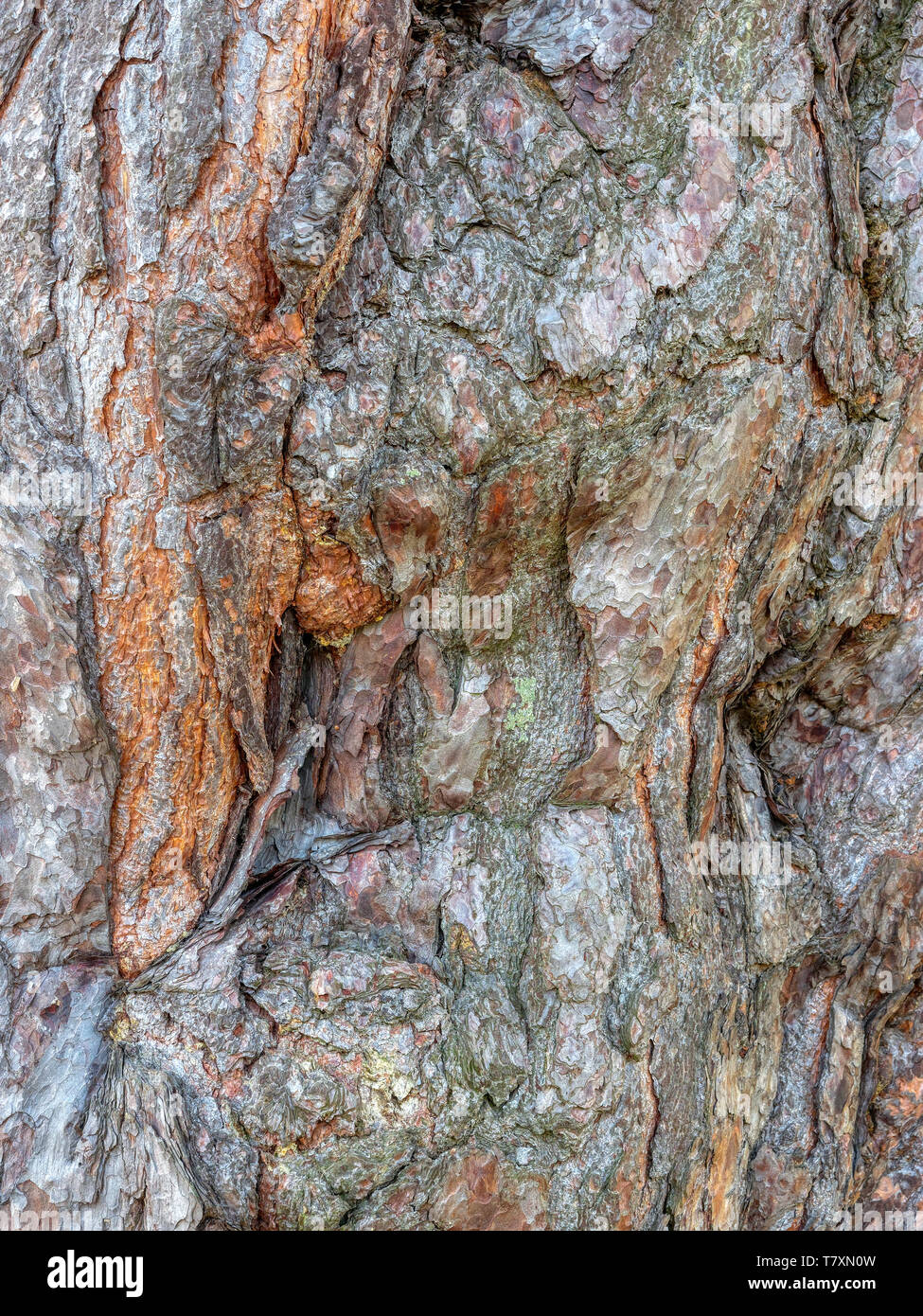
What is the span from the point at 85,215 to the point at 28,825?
5.68ft

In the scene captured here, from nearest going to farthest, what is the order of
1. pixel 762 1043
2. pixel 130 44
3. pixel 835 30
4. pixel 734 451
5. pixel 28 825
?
1. pixel 130 44
2. pixel 28 825
3. pixel 734 451
4. pixel 835 30
5. pixel 762 1043

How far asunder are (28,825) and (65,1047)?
671 mm

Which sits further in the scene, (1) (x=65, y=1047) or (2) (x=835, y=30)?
(2) (x=835, y=30)

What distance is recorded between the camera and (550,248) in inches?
109

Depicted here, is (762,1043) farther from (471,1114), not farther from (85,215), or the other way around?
(85,215)

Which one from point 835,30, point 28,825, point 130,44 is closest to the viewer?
point 130,44

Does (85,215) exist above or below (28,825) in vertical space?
above

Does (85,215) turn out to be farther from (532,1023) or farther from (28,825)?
(532,1023)

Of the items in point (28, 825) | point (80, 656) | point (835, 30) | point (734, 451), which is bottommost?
point (28, 825)

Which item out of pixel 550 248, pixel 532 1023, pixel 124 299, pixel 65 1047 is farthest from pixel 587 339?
pixel 65 1047

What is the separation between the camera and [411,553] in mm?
2803

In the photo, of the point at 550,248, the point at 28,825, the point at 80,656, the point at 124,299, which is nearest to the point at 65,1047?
the point at 28,825

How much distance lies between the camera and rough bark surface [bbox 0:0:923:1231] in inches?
99.2

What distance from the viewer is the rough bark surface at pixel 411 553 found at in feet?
8.27
